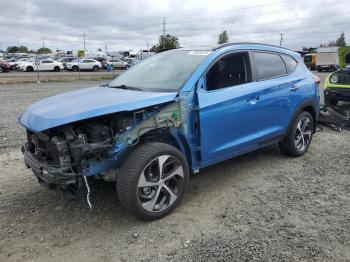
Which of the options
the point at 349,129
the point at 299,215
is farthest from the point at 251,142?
the point at 349,129

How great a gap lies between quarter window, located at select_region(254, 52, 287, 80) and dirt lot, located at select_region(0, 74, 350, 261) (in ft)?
4.46

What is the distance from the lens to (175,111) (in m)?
3.82

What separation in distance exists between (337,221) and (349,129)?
183 inches

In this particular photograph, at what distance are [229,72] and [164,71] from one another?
2.64 ft

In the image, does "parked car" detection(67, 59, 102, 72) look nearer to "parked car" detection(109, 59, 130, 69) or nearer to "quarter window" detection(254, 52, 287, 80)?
"parked car" detection(109, 59, 130, 69)

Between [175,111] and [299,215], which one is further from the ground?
[175,111]

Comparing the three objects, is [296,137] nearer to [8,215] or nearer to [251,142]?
[251,142]

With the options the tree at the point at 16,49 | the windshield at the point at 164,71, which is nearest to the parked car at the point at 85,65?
the windshield at the point at 164,71

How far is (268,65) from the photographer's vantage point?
5125 mm

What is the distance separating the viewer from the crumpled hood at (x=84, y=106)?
130 inches

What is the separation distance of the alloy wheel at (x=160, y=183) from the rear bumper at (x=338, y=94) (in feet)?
22.3

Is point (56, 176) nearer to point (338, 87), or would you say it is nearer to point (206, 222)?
point (206, 222)

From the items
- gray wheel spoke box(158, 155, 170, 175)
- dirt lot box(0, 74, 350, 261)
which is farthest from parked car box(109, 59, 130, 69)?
gray wheel spoke box(158, 155, 170, 175)

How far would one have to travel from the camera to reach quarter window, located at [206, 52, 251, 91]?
426 centimetres
